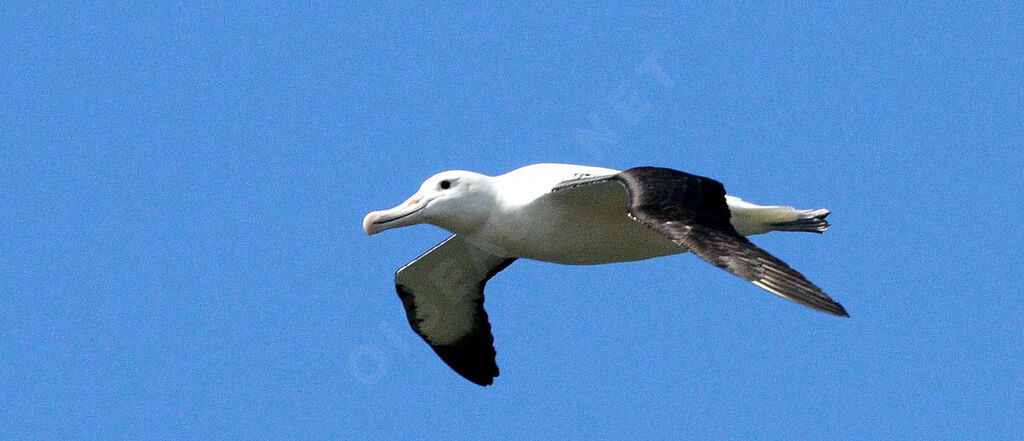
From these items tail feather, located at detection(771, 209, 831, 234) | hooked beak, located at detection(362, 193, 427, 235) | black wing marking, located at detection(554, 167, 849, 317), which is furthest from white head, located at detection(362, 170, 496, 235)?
tail feather, located at detection(771, 209, 831, 234)

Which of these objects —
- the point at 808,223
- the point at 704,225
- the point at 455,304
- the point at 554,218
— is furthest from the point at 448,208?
the point at 808,223

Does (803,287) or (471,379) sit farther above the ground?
(471,379)

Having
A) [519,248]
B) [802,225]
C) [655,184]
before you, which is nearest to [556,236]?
[519,248]

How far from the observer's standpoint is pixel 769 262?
11633 mm

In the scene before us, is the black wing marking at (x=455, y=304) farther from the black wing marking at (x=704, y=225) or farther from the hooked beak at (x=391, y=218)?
the black wing marking at (x=704, y=225)

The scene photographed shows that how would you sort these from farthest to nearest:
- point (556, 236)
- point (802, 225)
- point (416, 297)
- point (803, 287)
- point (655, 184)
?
point (416, 297) < point (802, 225) < point (556, 236) < point (655, 184) < point (803, 287)

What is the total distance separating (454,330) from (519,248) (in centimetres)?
243

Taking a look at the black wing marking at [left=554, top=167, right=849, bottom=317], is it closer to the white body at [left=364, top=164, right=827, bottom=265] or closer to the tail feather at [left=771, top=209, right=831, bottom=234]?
the white body at [left=364, top=164, right=827, bottom=265]

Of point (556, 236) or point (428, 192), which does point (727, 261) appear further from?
point (428, 192)

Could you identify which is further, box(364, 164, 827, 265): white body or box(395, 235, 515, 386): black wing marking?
box(395, 235, 515, 386): black wing marking

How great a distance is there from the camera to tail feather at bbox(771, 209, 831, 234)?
14828mm

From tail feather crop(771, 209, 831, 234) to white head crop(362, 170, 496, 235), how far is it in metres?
2.75

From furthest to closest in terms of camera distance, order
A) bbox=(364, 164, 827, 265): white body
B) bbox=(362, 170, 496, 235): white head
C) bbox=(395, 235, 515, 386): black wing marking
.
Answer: bbox=(395, 235, 515, 386): black wing marking < bbox=(362, 170, 496, 235): white head < bbox=(364, 164, 827, 265): white body

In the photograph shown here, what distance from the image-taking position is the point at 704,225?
1220 cm
